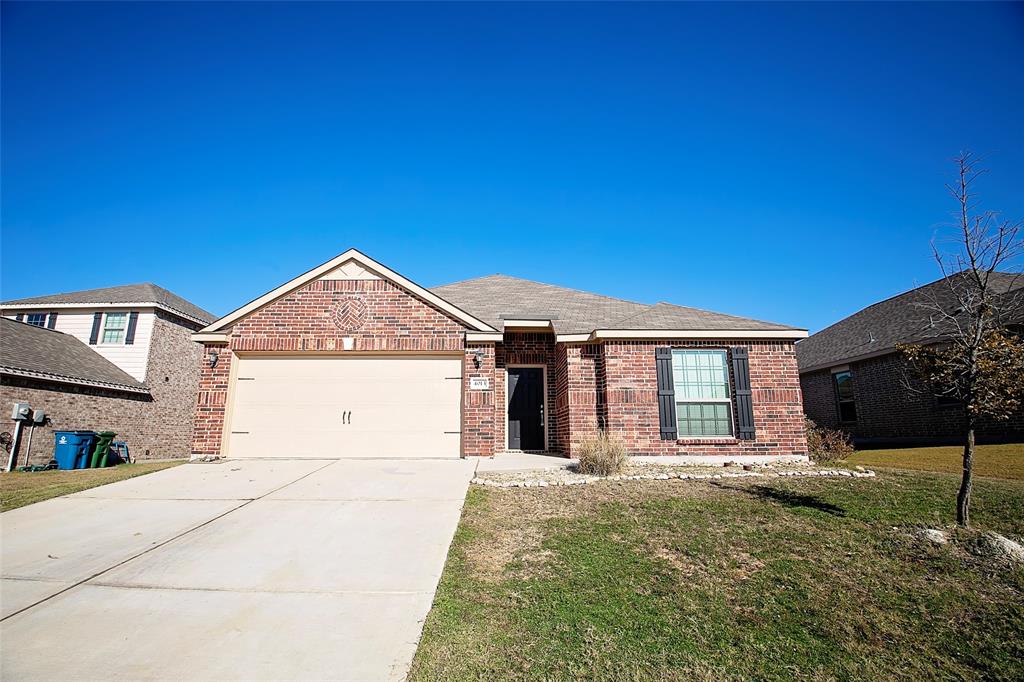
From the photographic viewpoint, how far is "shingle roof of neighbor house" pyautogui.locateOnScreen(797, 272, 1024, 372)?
1461cm

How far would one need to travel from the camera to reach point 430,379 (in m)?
10.2

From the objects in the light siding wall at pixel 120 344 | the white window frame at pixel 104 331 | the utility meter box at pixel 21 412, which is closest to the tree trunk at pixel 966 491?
the utility meter box at pixel 21 412

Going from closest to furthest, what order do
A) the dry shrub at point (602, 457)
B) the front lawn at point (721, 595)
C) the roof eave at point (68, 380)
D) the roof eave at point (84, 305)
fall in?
1. the front lawn at point (721, 595)
2. the dry shrub at point (602, 457)
3. the roof eave at point (68, 380)
4. the roof eave at point (84, 305)

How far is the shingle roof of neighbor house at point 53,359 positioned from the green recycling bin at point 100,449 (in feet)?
7.10

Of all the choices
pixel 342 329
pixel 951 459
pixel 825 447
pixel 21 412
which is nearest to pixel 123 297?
pixel 21 412

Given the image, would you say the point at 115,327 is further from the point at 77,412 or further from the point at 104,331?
the point at 77,412

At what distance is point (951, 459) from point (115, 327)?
26.1m

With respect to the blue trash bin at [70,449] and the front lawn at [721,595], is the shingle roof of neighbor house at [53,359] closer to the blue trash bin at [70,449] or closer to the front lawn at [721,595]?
the blue trash bin at [70,449]

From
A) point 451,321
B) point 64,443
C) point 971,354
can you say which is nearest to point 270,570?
point 451,321

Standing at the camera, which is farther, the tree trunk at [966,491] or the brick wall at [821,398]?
the brick wall at [821,398]

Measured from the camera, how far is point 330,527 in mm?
5410

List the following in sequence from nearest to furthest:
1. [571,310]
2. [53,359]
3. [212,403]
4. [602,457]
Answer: [602,457]
[212,403]
[571,310]
[53,359]

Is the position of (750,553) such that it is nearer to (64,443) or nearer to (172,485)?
(172,485)

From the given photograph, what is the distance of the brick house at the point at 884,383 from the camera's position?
42.5ft
